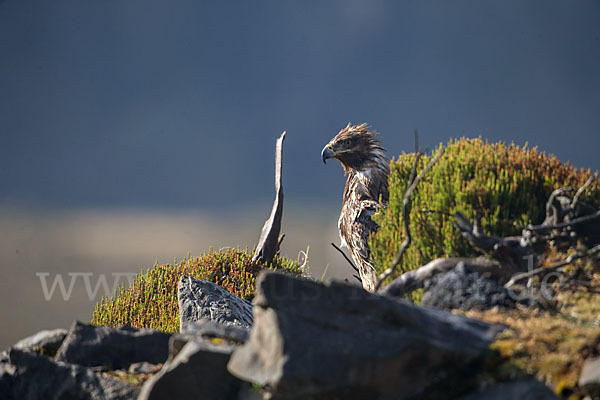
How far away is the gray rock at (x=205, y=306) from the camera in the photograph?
9.36 meters

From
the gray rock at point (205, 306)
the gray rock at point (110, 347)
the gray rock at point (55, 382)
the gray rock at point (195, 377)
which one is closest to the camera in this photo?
the gray rock at point (195, 377)

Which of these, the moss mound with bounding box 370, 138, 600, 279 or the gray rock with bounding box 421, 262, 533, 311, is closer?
the gray rock with bounding box 421, 262, 533, 311

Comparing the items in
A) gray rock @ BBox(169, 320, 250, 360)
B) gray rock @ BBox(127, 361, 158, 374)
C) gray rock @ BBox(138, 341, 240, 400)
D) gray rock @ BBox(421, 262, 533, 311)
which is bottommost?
gray rock @ BBox(127, 361, 158, 374)

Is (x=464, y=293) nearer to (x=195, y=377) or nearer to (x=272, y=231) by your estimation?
(x=195, y=377)

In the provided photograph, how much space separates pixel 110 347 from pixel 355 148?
21.0ft

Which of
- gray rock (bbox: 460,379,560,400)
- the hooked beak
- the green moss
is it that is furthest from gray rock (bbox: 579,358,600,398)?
the hooked beak

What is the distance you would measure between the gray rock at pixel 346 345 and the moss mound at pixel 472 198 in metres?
2.89

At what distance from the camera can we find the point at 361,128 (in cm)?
1125

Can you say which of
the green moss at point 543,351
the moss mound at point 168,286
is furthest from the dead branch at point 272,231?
the green moss at point 543,351

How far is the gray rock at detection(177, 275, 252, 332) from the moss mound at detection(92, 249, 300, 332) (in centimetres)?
257

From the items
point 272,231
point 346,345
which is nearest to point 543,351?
point 346,345

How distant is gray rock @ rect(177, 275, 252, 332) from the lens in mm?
9359

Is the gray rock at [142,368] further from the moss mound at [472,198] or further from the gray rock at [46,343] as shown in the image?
the moss mound at [472,198]

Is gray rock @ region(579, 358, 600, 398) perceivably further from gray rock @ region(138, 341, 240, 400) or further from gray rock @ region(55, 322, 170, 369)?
gray rock @ region(55, 322, 170, 369)
